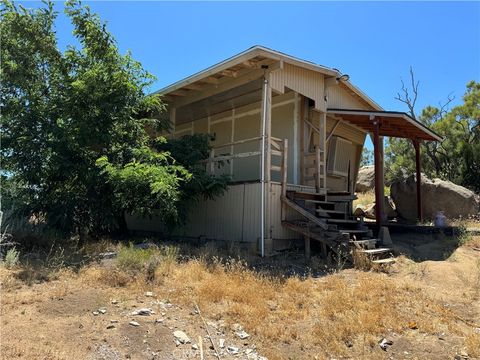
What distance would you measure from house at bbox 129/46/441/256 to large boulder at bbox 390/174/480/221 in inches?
70.3

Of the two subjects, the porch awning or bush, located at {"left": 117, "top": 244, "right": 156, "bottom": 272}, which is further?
the porch awning

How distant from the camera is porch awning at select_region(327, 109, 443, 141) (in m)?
12.0

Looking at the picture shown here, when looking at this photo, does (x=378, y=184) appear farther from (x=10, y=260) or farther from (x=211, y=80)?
(x=10, y=260)

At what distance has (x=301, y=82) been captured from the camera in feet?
38.5

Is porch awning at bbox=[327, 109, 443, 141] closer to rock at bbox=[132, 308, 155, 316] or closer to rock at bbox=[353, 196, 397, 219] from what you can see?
rock at bbox=[353, 196, 397, 219]

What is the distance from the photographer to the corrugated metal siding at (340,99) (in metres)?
13.2

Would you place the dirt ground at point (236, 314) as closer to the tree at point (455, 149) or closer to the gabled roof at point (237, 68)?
the gabled roof at point (237, 68)

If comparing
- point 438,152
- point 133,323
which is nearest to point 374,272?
point 133,323

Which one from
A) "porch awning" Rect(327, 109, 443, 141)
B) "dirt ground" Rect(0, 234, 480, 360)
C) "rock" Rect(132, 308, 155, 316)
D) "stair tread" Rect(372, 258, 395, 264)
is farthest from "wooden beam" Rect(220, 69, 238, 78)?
"rock" Rect(132, 308, 155, 316)

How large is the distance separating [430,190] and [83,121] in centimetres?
1186

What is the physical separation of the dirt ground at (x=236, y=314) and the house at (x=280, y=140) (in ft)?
7.75

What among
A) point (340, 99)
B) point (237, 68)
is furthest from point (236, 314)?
point (340, 99)

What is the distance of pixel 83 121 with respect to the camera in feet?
33.1

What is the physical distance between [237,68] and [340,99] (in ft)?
13.8
